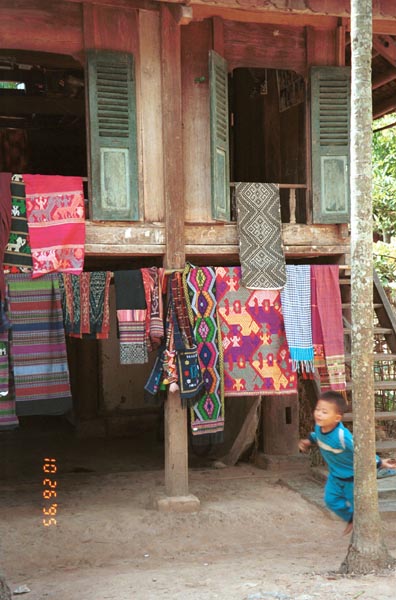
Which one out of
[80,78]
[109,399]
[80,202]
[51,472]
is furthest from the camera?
[109,399]

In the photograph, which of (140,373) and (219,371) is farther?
(140,373)

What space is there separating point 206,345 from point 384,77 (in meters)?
4.95

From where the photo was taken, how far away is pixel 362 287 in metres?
6.04

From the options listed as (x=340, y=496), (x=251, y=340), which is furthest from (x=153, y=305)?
(x=340, y=496)

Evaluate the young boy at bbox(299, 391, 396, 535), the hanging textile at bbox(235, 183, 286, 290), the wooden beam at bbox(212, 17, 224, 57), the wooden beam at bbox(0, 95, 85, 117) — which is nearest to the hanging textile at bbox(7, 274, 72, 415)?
the hanging textile at bbox(235, 183, 286, 290)

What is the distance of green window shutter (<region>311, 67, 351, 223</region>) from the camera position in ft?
28.3

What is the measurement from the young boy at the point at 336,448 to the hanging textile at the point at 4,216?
344 centimetres

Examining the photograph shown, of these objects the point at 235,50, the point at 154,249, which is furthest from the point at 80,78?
the point at 154,249

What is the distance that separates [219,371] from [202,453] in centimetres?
297

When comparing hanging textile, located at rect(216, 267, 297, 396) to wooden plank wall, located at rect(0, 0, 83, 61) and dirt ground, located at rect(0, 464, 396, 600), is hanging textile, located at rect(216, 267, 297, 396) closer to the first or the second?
dirt ground, located at rect(0, 464, 396, 600)

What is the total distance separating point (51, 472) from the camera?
1046cm

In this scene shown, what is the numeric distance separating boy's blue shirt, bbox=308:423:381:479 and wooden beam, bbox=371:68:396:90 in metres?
6.16

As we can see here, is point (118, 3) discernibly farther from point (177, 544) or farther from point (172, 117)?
point (177, 544)

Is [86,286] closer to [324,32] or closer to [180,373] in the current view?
[180,373]
